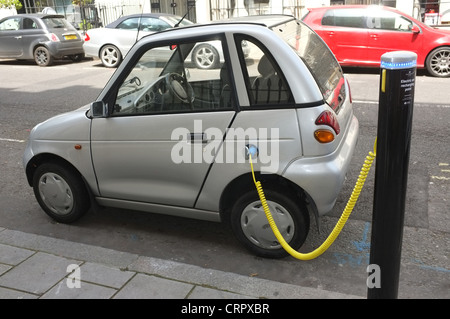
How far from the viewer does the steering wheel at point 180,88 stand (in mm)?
3676

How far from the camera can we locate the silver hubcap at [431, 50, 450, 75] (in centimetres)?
1087

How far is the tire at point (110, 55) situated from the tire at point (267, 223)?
1117 centimetres

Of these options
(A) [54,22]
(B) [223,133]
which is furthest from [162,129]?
(A) [54,22]

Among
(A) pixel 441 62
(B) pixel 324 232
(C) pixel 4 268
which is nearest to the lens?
(C) pixel 4 268

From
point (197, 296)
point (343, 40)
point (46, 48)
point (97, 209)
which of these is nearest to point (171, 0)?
point (46, 48)

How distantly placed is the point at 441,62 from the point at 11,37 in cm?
1225

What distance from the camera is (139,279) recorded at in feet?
10.6

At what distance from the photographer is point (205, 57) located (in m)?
3.67

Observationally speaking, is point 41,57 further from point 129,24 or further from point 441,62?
point 441,62

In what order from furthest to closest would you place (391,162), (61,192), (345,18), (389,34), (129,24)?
(129,24) → (345,18) → (389,34) → (61,192) → (391,162)

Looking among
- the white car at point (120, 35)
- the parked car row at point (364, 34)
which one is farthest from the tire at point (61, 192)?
the white car at point (120, 35)

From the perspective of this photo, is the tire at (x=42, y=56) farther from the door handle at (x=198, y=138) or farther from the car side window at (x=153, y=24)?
the door handle at (x=198, y=138)

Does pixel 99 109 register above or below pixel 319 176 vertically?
above

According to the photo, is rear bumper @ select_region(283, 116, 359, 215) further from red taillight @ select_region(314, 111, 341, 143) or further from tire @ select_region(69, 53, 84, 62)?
tire @ select_region(69, 53, 84, 62)
